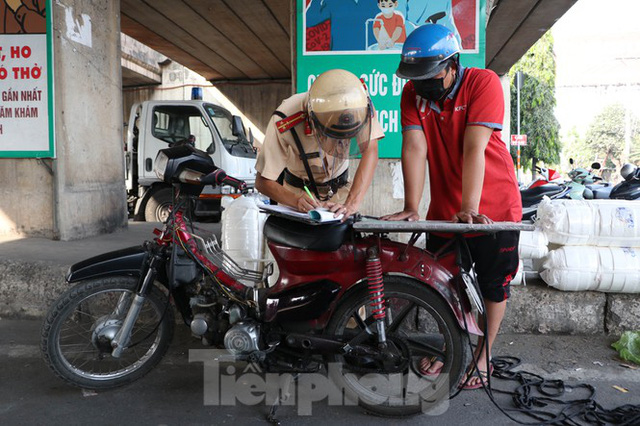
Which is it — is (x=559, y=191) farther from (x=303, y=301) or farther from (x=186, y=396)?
(x=186, y=396)

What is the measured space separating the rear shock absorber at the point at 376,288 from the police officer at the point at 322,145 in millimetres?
261

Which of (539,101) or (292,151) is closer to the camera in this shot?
(292,151)

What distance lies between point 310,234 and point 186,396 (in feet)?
3.82

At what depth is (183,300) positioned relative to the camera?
274 centimetres

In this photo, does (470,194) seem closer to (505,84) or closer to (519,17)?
(519,17)

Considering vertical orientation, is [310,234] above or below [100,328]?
above

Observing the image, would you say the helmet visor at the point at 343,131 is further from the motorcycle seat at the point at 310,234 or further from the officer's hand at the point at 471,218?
the officer's hand at the point at 471,218

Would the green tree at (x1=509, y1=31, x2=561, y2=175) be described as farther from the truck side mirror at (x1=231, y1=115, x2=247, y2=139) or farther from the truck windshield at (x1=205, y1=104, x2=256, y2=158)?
the truck side mirror at (x1=231, y1=115, x2=247, y2=139)

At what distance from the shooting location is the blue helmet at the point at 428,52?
7.90 ft

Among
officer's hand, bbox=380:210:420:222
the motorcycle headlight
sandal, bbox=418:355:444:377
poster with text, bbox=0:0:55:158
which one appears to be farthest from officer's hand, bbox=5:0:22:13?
sandal, bbox=418:355:444:377

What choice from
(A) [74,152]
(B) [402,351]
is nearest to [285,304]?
(B) [402,351]

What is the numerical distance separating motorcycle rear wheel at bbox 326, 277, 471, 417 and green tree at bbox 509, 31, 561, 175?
15915 millimetres

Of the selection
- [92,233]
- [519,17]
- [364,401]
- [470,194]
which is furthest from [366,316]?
[519,17]

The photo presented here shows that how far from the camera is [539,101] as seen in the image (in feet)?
55.6
